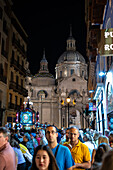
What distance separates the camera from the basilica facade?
66.4m

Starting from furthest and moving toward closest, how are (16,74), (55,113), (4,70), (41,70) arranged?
1. (41,70)
2. (55,113)
3. (16,74)
4. (4,70)

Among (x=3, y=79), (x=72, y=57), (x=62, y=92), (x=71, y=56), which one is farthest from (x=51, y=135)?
(x=71, y=56)

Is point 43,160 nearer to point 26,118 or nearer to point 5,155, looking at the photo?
point 5,155

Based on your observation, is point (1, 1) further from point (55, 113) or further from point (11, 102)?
point (55, 113)

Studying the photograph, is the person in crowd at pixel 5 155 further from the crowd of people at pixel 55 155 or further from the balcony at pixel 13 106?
the balcony at pixel 13 106

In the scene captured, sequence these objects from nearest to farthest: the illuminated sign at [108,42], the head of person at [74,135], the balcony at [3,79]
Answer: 1. the head of person at [74,135]
2. the illuminated sign at [108,42]
3. the balcony at [3,79]

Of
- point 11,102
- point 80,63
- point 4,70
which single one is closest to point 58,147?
point 4,70

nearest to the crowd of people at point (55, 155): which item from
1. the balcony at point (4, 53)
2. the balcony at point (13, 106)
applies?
the balcony at point (4, 53)

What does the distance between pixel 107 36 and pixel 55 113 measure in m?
59.6

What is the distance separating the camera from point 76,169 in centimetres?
462

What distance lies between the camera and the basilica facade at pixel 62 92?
6636 cm

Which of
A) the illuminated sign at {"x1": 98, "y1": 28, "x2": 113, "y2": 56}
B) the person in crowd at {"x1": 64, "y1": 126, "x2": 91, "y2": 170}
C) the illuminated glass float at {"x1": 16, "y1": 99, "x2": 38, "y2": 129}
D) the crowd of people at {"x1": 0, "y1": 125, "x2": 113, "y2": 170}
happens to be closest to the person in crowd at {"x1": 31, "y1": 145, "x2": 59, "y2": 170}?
the crowd of people at {"x1": 0, "y1": 125, "x2": 113, "y2": 170}

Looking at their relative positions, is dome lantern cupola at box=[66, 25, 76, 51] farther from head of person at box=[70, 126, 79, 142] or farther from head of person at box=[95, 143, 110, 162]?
head of person at box=[95, 143, 110, 162]

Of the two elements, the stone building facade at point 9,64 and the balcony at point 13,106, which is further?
the balcony at point 13,106
